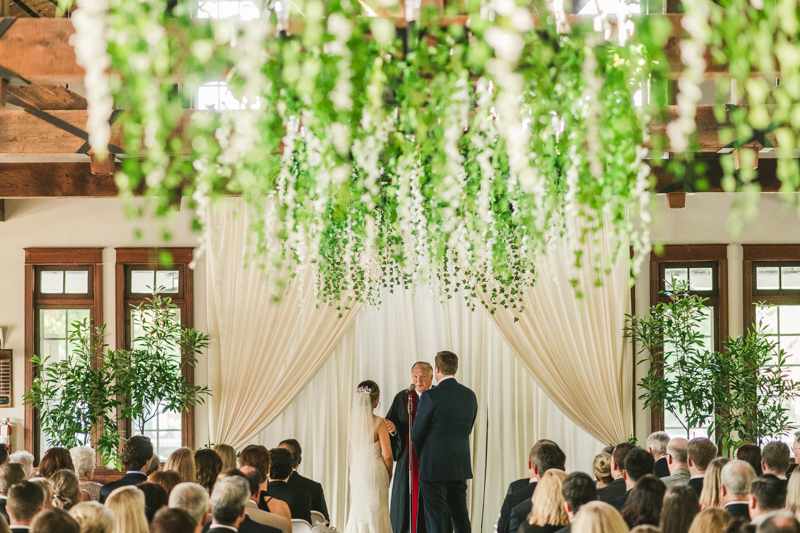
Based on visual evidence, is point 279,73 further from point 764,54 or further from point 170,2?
point 764,54

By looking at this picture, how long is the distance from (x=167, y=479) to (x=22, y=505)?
2.68 ft

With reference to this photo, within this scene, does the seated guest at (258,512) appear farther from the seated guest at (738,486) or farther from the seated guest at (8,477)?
the seated guest at (738,486)

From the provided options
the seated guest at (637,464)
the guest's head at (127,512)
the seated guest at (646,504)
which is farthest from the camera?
the seated guest at (637,464)

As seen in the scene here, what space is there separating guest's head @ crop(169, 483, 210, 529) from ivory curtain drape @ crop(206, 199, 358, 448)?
166 inches

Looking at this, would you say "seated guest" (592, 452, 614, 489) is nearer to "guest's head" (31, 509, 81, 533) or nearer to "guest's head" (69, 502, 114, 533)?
"guest's head" (69, 502, 114, 533)

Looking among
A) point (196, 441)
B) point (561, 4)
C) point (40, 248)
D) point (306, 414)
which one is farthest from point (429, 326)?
point (561, 4)

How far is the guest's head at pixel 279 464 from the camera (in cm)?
504

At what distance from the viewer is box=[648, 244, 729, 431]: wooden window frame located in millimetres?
8094

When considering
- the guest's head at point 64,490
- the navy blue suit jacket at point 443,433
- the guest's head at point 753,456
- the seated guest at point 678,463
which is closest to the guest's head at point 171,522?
the guest's head at point 64,490

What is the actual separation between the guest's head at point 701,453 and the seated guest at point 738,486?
1.90 feet

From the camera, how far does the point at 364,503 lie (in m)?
6.86

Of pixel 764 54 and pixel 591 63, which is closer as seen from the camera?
pixel 764 54

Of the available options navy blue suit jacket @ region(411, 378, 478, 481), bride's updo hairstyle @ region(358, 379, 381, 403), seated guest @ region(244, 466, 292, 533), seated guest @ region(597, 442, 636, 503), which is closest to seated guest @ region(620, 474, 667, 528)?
seated guest @ region(597, 442, 636, 503)

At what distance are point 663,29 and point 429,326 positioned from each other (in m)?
6.15
